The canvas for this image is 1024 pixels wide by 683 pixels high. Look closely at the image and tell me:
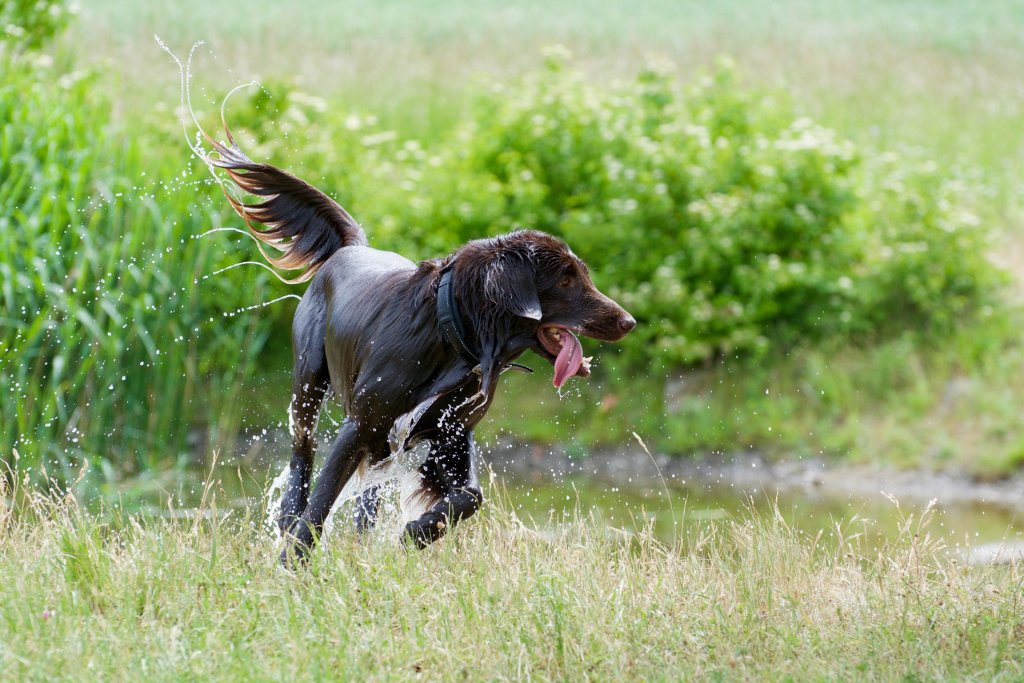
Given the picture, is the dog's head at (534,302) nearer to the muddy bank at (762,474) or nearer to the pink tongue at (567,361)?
the pink tongue at (567,361)

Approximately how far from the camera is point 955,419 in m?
10.9

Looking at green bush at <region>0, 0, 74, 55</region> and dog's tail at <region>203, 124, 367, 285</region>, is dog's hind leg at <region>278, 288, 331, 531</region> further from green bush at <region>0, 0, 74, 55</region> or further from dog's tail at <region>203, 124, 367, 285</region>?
green bush at <region>0, 0, 74, 55</region>

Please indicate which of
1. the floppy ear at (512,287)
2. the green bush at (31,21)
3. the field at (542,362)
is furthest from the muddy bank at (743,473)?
the floppy ear at (512,287)

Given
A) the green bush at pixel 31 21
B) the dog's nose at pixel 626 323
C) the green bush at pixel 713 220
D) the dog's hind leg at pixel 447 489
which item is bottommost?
the green bush at pixel 713 220

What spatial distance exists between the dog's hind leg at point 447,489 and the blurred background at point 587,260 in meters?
3.93

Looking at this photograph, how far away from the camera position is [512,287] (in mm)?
4660

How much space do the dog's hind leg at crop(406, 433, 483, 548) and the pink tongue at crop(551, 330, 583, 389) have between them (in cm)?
62

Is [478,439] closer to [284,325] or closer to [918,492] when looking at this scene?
[284,325]

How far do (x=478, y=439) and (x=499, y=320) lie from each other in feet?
22.0

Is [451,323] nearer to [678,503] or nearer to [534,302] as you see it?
[534,302]

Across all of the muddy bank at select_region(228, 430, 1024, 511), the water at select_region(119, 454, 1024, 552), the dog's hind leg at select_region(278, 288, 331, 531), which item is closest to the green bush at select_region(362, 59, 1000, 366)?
the muddy bank at select_region(228, 430, 1024, 511)

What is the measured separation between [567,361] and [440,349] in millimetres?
486

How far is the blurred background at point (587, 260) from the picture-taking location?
8.89m

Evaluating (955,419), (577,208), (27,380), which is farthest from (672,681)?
(577,208)
